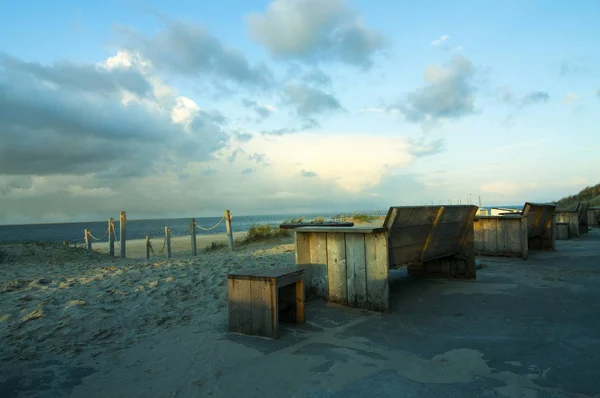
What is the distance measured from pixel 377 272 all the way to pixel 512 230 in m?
6.20

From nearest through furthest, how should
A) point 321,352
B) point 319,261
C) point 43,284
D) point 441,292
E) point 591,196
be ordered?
point 321,352 < point 319,261 < point 441,292 < point 43,284 < point 591,196

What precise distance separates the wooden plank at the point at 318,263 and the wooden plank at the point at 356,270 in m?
0.41

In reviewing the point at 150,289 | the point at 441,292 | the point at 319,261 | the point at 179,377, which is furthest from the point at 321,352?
the point at 150,289

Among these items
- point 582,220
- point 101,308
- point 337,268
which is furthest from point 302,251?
point 582,220

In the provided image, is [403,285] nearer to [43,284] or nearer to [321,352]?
[321,352]

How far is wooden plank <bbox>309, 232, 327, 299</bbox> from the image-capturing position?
5.27 metres

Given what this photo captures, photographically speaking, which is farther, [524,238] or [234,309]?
[524,238]

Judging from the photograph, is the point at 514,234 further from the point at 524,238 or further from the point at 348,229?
the point at 348,229

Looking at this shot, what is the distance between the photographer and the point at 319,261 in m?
5.32

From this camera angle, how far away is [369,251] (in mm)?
4750

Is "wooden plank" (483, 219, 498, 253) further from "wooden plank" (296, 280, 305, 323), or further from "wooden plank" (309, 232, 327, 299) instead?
"wooden plank" (296, 280, 305, 323)

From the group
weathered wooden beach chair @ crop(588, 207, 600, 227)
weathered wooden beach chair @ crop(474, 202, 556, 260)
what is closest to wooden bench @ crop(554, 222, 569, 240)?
weathered wooden beach chair @ crop(474, 202, 556, 260)

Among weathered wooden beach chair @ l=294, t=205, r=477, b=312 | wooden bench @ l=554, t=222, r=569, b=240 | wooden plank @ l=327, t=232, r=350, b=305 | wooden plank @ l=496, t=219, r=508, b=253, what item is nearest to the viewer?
weathered wooden beach chair @ l=294, t=205, r=477, b=312

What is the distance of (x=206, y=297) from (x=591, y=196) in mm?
34378
